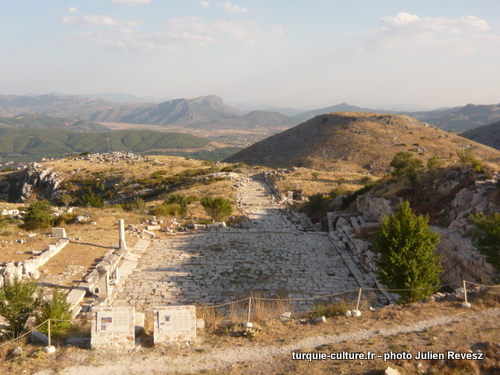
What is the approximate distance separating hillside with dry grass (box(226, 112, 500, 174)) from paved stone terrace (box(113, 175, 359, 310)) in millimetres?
34339

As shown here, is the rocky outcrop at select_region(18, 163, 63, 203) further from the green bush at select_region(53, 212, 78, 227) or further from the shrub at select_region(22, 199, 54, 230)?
the shrub at select_region(22, 199, 54, 230)

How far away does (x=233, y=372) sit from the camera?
6.73 m

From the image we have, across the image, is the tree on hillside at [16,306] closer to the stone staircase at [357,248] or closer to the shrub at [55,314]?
the shrub at [55,314]

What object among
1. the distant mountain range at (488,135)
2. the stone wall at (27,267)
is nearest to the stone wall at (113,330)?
the stone wall at (27,267)

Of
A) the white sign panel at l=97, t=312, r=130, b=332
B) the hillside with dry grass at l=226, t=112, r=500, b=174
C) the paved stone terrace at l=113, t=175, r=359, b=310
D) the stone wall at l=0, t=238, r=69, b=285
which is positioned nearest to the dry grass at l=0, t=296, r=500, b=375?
the white sign panel at l=97, t=312, r=130, b=332

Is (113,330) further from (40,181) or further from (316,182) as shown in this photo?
(40,181)

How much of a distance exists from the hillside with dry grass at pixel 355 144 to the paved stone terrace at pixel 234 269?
1352 inches

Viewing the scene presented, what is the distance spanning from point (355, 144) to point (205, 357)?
180 ft

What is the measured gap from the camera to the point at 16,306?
8.02 m

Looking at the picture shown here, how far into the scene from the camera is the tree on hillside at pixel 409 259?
942 centimetres

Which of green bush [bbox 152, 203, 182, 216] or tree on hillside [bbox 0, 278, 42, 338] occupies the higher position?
tree on hillside [bbox 0, 278, 42, 338]

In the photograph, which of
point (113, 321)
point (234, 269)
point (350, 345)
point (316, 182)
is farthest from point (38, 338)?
point (316, 182)

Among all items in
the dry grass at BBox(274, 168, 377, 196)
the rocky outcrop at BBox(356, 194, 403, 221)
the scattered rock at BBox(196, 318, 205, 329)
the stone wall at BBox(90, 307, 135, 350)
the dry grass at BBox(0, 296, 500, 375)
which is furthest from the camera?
the dry grass at BBox(274, 168, 377, 196)

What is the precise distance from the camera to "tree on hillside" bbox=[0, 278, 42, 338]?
7988 millimetres
